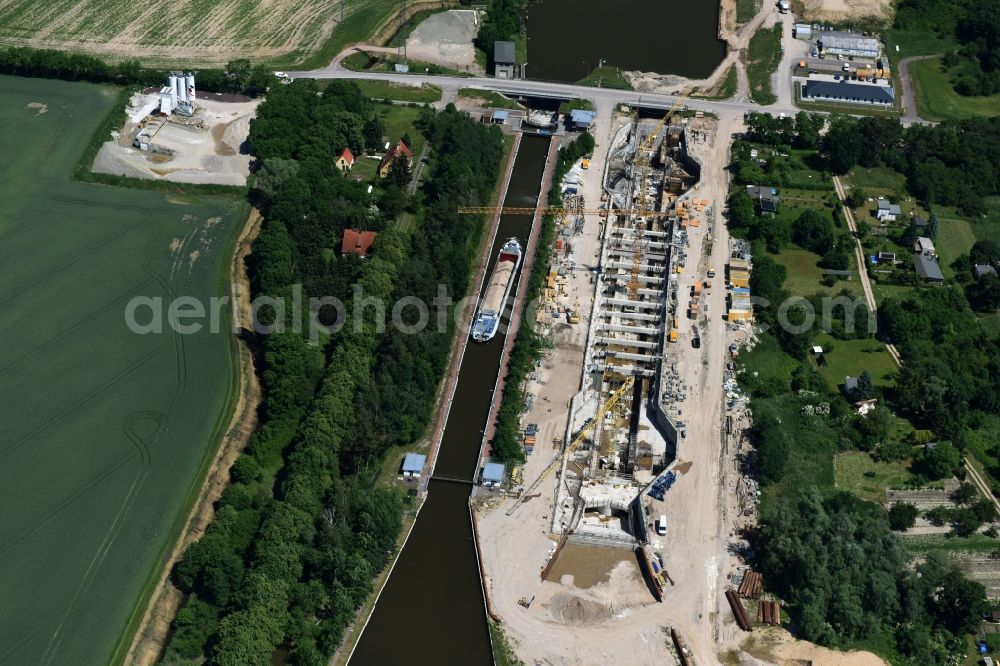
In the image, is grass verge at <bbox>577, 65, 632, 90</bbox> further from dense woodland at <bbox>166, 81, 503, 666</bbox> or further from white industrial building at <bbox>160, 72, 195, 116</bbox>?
white industrial building at <bbox>160, 72, 195, 116</bbox>

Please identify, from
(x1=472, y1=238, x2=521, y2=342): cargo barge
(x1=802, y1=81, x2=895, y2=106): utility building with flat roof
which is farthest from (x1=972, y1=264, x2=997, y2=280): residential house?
(x1=472, y1=238, x2=521, y2=342): cargo barge

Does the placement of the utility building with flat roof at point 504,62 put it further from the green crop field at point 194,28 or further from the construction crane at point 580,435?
the construction crane at point 580,435

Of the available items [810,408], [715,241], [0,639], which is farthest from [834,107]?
[0,639]

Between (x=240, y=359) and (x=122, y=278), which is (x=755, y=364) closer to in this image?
(x=240, y=359)

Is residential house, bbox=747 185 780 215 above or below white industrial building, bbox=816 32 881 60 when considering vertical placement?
below

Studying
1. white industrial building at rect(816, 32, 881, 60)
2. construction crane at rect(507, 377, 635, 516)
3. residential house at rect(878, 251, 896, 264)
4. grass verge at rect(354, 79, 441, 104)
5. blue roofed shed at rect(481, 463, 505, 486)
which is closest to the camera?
construction crane at rect(507, 377, 635, 516)

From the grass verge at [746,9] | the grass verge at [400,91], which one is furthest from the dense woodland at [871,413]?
the grass verge at [400,91]
